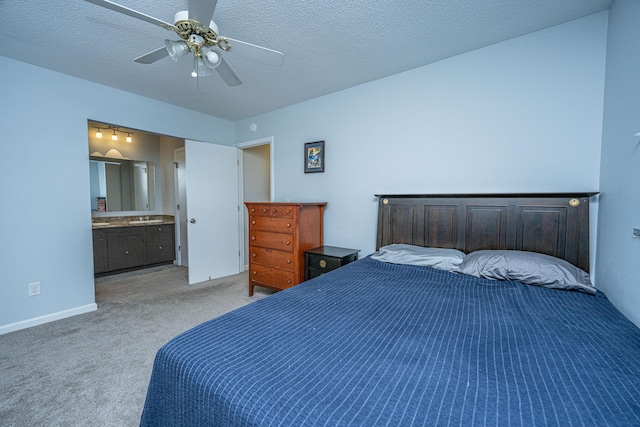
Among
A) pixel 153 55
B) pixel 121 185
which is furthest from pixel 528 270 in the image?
pixel 121 185

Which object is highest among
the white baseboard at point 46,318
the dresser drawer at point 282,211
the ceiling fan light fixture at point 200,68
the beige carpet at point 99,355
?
the ceiling fan light fixture at point 200,68

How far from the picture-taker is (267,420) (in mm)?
646

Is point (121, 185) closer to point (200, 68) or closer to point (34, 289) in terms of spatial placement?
point (34, 289)

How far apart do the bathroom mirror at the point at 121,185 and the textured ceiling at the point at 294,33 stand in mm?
2244

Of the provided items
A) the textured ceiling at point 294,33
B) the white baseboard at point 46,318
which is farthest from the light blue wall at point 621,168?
the white baseboard at point 46,318

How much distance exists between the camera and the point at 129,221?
468 cm

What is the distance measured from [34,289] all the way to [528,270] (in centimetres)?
436

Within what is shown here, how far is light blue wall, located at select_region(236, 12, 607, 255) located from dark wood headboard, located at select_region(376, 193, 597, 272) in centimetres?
13

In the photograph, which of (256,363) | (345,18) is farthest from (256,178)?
(256,363)

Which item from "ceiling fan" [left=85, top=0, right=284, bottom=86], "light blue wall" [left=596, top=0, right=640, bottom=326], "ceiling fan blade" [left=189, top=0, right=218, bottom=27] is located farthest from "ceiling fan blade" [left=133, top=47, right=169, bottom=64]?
"light blue wall" [left=596, top=0, right=640, bottom=326]

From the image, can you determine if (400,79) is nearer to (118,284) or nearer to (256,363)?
(256,363)

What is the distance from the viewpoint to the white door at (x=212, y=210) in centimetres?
373

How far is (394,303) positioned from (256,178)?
3.94 metres

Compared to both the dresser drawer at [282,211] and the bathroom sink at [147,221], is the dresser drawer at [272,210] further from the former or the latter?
the bathroom sink at [147,221]
